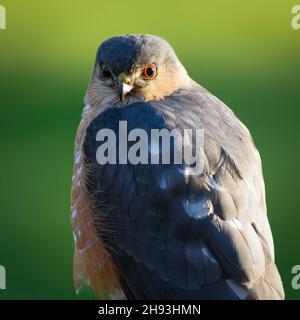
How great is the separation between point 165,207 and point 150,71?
110cm

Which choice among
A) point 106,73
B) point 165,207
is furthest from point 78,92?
point 165,207

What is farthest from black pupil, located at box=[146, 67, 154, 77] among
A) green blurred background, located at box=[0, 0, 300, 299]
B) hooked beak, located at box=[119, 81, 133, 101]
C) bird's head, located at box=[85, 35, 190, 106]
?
green blurred background, located at box=[0, 0, 300, 299]

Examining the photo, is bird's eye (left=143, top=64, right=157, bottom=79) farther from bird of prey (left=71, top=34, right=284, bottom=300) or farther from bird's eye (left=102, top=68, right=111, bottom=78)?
bird's eye (left=102, top=68, right=111, bottom=78)

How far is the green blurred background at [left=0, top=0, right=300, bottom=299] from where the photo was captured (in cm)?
862

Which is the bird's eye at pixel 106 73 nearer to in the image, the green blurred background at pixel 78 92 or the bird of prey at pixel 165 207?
the bird of prey at pixel 165 207

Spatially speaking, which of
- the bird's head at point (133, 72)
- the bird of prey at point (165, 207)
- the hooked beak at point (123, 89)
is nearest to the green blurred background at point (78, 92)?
the bird of prey at point (165, 207)

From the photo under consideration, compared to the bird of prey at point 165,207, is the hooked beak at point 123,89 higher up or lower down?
higher up

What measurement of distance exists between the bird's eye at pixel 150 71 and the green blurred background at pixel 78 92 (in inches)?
87.9

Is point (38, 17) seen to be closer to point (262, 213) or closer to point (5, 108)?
point (5, 108)

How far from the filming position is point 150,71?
6211 mm

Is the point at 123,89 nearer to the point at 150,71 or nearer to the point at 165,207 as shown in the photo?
the point at 150,71

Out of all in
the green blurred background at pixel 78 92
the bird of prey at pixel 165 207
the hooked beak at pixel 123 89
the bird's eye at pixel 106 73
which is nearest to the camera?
the bird of prey at pixel 165 207

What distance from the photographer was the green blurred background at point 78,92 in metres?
8.62
